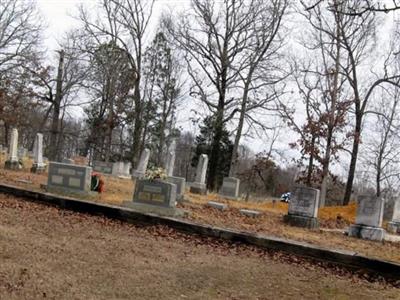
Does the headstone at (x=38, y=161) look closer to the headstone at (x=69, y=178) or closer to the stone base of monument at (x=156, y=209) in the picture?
the headstone at (x=69, y=178)

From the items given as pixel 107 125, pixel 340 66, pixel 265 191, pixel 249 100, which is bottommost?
pixel 265 191

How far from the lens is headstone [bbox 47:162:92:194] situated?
14.2 m

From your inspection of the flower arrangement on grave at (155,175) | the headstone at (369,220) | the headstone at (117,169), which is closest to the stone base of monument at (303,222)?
the headstone at (369,220)

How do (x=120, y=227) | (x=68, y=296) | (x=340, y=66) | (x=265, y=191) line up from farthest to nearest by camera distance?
(x=265, y=191)
(x=340, y=66)
(x=120, y=227)
(x=68, y=296)

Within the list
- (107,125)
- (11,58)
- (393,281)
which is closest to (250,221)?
(393,281)

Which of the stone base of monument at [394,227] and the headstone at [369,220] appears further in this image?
the stone base of monument at [394,227]

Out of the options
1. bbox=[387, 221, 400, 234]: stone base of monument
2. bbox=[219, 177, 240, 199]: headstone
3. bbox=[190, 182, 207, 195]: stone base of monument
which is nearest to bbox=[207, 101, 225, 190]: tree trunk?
bbox=[219, 177, 240, 199]: headstone

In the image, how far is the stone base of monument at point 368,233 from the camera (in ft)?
42.8

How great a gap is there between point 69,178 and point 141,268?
27.5ft

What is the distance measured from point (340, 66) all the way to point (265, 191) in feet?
105

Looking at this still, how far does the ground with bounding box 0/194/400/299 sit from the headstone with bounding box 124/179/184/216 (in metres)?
2.32

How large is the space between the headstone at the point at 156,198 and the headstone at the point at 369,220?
188 inches

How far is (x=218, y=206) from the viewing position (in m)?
16.5

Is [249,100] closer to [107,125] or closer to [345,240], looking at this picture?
[107,125]
